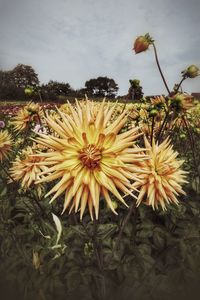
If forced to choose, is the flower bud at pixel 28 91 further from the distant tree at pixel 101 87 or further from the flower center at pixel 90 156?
the distant tree at pixel 101 87

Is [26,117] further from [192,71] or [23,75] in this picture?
[23,75]

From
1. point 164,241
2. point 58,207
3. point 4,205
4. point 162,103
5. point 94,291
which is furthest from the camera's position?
point 4,205

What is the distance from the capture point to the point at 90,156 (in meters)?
0.90

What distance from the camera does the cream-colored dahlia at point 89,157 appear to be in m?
0.87

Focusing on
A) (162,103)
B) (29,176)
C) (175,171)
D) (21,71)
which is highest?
(21,71)

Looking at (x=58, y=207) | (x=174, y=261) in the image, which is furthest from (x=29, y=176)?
(x=174, y=261)

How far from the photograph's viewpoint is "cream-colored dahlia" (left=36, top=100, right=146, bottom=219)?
87 centimetres

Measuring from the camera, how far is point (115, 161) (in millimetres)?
879

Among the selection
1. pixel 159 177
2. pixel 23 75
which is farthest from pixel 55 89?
pixel 23 75

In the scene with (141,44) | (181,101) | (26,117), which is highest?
(141,44)

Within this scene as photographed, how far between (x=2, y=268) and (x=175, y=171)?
3.48 ft

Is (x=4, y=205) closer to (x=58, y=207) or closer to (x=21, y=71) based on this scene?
(x=58, y=207)

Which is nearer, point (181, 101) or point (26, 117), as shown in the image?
point (181, 101)

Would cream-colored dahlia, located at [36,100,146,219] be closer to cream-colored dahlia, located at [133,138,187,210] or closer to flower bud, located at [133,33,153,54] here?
cream-colored dahlia, located at [133,138,187,210]
